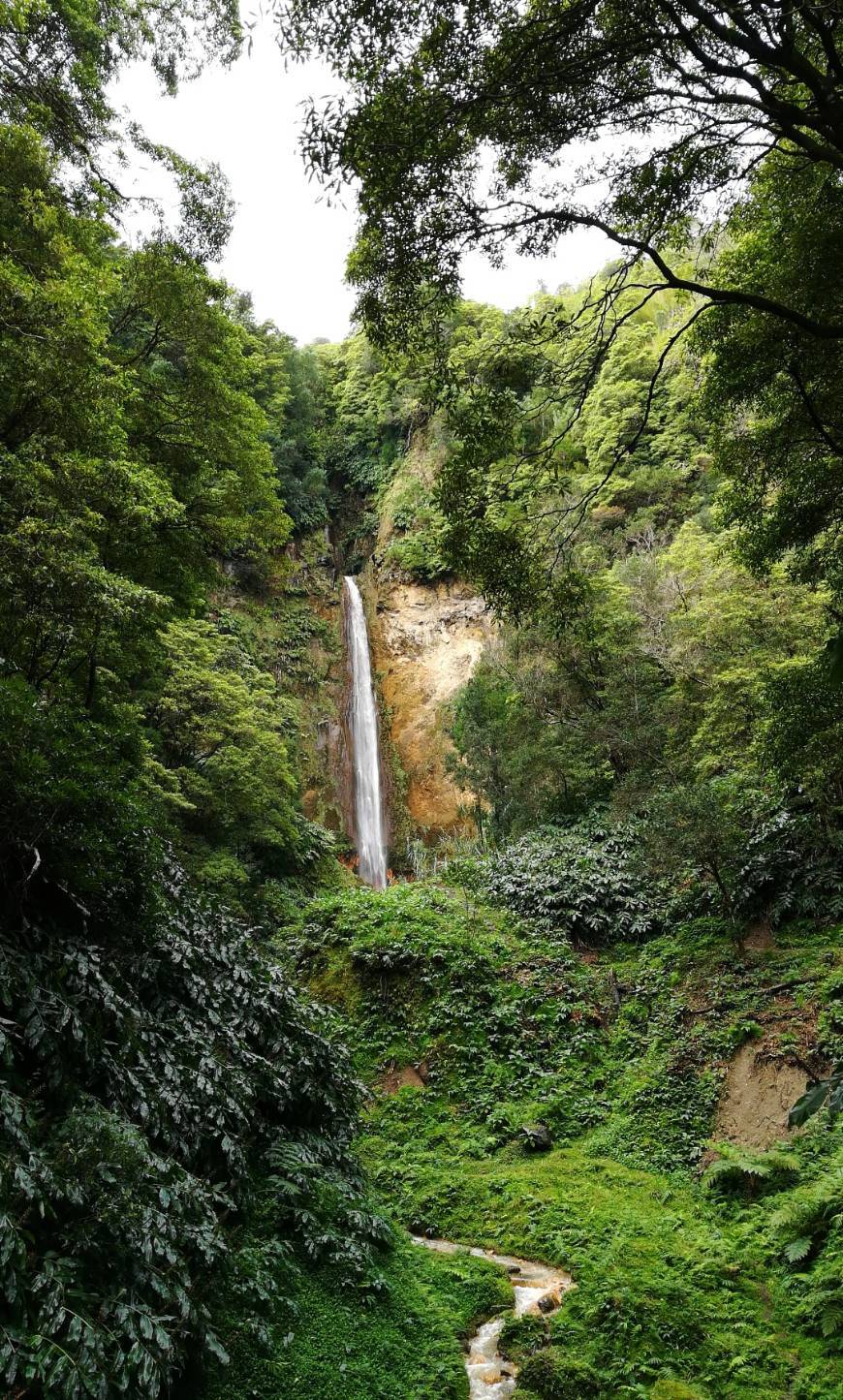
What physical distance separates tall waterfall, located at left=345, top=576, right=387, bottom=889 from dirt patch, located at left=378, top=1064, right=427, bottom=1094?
1257 centimetres

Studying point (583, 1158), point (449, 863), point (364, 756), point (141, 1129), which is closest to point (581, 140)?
point (141, 1129)

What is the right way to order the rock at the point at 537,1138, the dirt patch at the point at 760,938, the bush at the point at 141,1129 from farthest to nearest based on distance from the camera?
the dirt patch at the point at 760,938 → the rock at the point at 537,1138 → the bush at the point at 141,1129

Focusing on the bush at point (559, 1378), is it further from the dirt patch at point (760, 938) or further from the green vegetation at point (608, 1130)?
the dirt patch at point (760, 938)

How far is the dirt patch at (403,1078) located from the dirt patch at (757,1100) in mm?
3803

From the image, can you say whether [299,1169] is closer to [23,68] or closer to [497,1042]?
[497,1042]

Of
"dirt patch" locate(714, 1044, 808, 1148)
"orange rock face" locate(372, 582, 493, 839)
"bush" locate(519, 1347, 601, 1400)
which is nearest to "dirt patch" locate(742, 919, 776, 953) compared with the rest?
"dirt patch" locate(714, 1044, 808, 1148)

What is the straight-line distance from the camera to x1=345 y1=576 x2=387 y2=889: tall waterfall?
23.2 metres

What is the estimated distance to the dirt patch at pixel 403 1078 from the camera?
9.49 metres

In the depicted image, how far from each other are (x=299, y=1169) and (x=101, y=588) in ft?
16.4

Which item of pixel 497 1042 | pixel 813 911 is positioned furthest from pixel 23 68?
pixel 813 911

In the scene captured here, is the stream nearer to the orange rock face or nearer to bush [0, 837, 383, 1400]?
bush [0, 837, 383, 1400]

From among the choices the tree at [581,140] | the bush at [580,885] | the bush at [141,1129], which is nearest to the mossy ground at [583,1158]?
the bush at [580,885]

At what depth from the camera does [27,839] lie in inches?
148

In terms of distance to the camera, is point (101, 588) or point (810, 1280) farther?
point (101, 588)
